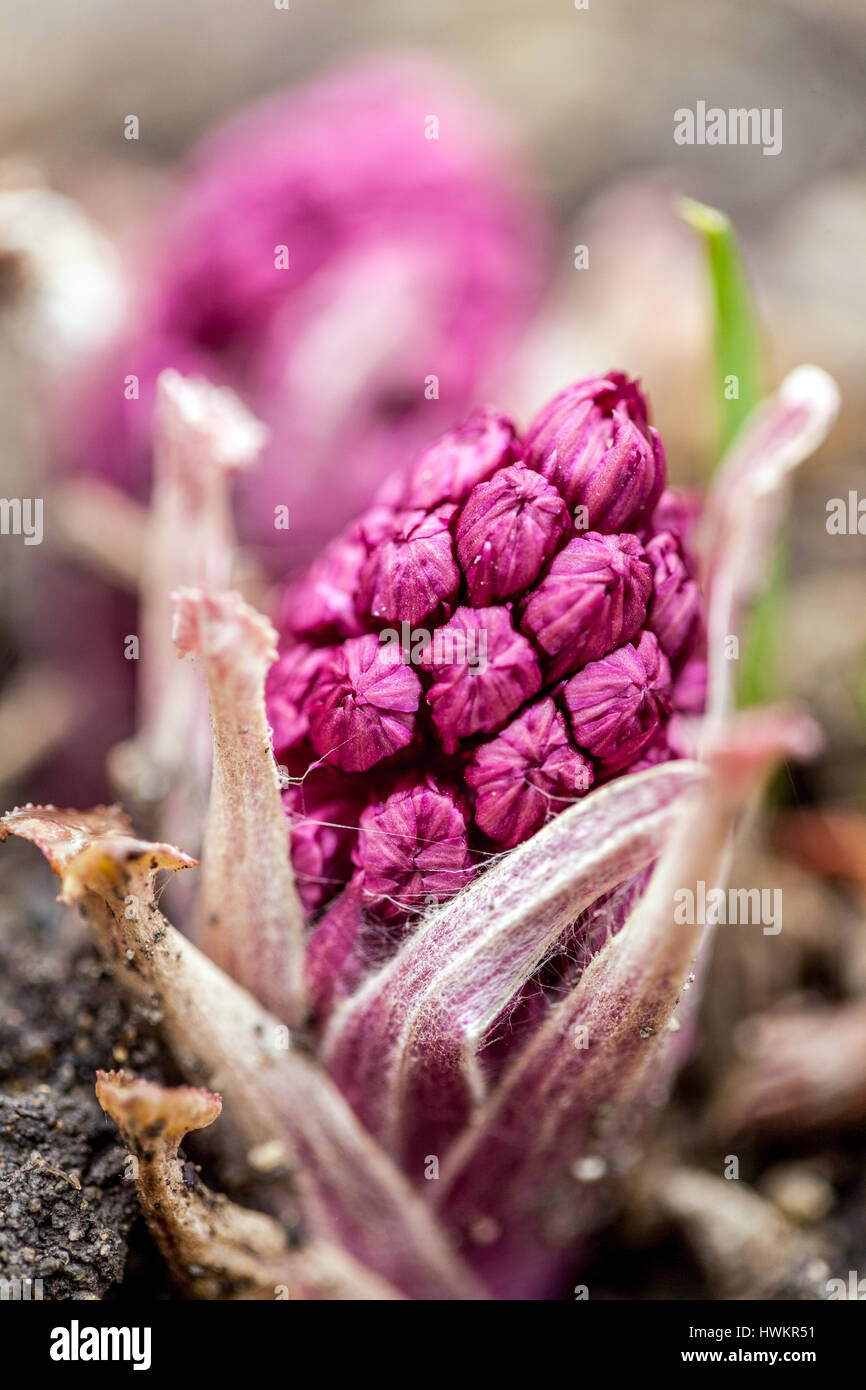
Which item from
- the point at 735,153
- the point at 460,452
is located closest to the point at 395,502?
the point at 460,452

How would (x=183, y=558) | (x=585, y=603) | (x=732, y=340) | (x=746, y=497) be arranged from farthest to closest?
1. (x=732, y=340)
2. (x=183, y=558)
3. (x=746, y=497)
4. (x=585, y=603)

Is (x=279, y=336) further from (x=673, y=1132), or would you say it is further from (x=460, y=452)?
(x=673, y=1132)

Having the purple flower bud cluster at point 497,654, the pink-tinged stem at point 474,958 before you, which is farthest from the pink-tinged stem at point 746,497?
the pink-tinged stem at point 474,958

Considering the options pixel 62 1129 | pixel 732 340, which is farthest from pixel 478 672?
pixel 732 340

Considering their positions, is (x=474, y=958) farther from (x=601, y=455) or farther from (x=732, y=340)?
(x=732, y=340)

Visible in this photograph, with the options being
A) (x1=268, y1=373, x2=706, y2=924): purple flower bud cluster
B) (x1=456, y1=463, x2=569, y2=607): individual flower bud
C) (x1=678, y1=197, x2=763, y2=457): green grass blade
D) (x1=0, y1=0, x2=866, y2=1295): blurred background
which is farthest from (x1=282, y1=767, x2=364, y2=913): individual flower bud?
(x1=678, y1=197, x2=763, y2=457): green grass blade

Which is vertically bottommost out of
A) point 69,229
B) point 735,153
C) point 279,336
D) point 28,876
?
point 28,876
